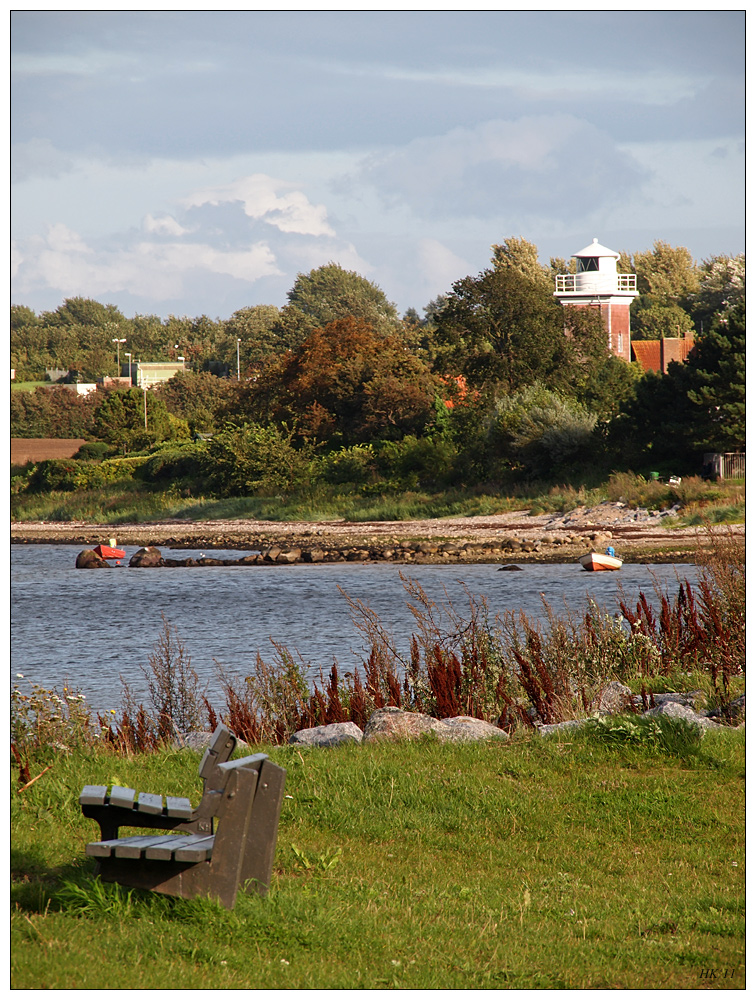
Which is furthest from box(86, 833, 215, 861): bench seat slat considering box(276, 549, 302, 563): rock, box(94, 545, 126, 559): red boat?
box(94, 545, 126, 559): red boat

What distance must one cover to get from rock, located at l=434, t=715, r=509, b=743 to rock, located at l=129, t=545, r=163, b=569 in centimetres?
2543

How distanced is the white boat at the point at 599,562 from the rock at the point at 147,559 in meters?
13.6

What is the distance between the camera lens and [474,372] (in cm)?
3962

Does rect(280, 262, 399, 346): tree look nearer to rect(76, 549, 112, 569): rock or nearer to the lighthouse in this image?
the lighthouse

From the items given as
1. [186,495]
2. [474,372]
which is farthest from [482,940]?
[186,495]

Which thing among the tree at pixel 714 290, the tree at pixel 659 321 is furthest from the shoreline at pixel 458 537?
the tree at pixel 659 321

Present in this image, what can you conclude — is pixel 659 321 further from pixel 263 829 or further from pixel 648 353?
pixel 263 829

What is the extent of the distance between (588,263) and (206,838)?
156ft

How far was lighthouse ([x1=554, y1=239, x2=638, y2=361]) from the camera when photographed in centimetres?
4550

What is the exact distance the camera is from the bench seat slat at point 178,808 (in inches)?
140

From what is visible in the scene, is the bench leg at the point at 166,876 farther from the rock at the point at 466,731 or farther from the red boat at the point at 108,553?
the red boat at the point at 108,553
